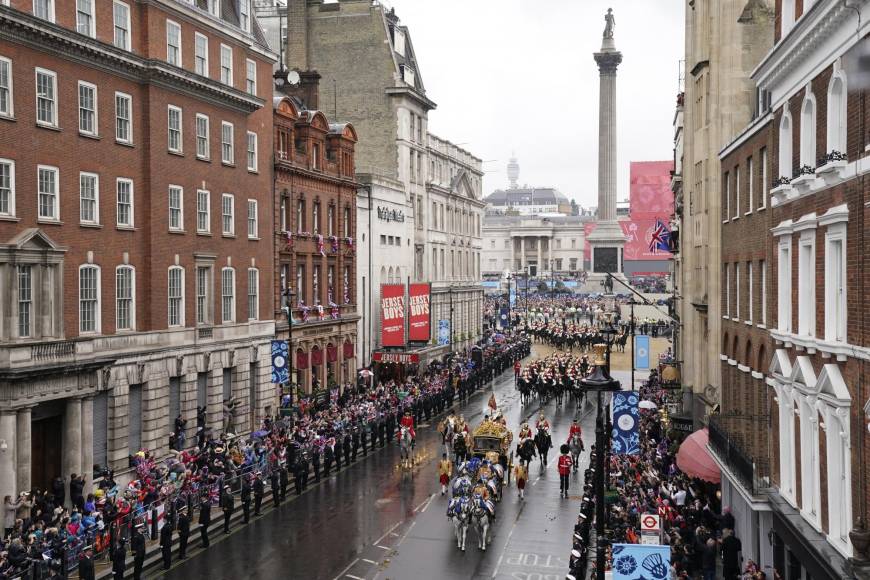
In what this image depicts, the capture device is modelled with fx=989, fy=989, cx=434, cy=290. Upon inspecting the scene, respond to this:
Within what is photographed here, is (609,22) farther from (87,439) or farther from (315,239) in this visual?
(87,439)

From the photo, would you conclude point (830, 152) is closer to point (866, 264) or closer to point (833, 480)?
point (866, 264)

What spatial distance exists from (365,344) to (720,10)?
3412cm

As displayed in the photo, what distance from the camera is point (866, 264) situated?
14.3 metres

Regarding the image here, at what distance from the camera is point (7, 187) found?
27.6 m

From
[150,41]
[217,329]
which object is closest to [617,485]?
[217,329]

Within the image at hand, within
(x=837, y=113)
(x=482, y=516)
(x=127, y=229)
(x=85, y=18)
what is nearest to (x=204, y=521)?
(x=482, y=516)

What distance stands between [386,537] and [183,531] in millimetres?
5615

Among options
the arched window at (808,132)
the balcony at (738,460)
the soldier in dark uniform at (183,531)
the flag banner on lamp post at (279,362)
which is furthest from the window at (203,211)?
the arched window at (808,132)

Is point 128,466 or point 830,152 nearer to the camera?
point 830,152

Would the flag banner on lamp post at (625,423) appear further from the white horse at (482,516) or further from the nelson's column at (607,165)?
the nelson's column at (607,165)

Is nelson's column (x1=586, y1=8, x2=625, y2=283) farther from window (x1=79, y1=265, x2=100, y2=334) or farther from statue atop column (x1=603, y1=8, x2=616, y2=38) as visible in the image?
window (x1=79, y1=265, x2=100, y2=334)

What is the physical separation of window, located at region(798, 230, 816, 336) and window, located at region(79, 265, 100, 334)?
70.3 ft

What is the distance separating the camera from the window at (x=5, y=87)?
89.5 ft

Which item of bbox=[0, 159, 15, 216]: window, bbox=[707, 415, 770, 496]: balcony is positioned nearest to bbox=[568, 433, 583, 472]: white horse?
bbox=[707, 415, 770, 496]: balcony
